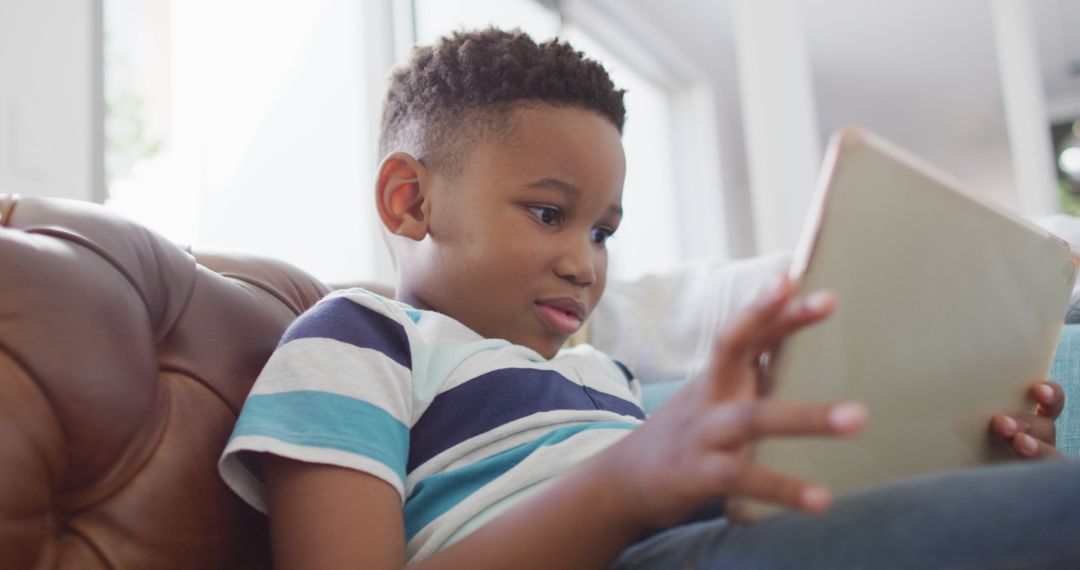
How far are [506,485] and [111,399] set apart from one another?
11.5 inches

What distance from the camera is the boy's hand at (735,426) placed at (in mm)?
392

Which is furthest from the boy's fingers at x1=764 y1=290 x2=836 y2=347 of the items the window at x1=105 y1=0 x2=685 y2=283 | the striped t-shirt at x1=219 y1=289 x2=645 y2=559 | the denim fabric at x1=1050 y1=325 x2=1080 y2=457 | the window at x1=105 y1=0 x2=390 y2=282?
the window at x1=105 y1=0 x2=685 y2=283

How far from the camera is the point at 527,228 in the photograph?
861 mm

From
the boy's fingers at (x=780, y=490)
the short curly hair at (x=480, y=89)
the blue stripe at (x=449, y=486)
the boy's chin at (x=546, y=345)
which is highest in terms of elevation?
the short curly hair at (x=480, y=89)

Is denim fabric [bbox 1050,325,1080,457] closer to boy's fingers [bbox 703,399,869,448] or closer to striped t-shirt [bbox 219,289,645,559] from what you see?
striped t-shirt [bbox 219,289,645,559]

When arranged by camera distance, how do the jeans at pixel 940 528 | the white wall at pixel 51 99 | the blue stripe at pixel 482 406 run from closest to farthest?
the jeans at pixel 940 528, the blue stripe at pixel 482 406, the white wall at pixel 51 99

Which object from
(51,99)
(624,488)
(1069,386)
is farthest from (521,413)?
(51,99)

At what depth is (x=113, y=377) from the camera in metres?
0.63

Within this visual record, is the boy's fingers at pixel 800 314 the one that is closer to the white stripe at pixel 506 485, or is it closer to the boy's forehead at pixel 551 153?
the white stripe at pixel 506 485

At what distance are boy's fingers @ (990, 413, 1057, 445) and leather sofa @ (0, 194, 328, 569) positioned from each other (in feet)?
2.02

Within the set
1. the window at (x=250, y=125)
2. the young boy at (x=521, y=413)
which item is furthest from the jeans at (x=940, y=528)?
the window at (x=250, y=125)

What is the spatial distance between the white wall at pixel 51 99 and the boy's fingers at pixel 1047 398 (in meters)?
1.48

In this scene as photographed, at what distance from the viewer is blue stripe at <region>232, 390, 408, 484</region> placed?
24.5 inches

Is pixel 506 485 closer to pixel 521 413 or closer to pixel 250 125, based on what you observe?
pixel 521 413
